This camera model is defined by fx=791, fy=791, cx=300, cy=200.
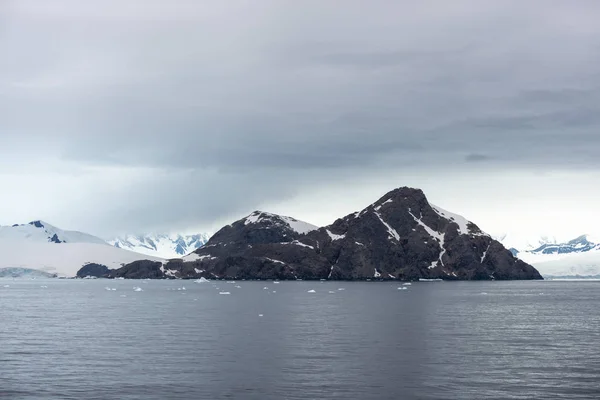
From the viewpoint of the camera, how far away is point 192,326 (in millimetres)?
115000

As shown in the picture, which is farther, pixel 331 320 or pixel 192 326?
pixel 331 320

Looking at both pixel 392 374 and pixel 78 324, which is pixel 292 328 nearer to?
pixel 78 324

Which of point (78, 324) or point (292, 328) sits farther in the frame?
point (78, 324)

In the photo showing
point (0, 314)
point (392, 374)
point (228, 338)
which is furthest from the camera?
point (0, 314)

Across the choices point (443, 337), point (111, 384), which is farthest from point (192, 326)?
point (111, 384)

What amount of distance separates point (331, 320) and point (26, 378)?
68.2m

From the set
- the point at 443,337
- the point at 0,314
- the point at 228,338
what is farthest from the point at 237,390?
the point at 0,314

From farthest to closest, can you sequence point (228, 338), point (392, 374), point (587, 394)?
point (228, 338), point (392, 374), point (587, 394)

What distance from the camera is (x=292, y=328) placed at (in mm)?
111312

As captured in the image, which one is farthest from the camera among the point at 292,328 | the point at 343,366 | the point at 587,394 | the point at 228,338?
the point at 292,328

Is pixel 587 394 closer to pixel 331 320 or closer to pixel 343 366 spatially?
pixel 343 366

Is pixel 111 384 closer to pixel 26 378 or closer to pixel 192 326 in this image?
pixel 26 378

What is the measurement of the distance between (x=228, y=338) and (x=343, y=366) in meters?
28.8

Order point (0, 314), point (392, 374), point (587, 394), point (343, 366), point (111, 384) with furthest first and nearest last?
point (0, 314)
point (343, 366)
point (392, 374)
point (111, 384)
point (587, 394)
